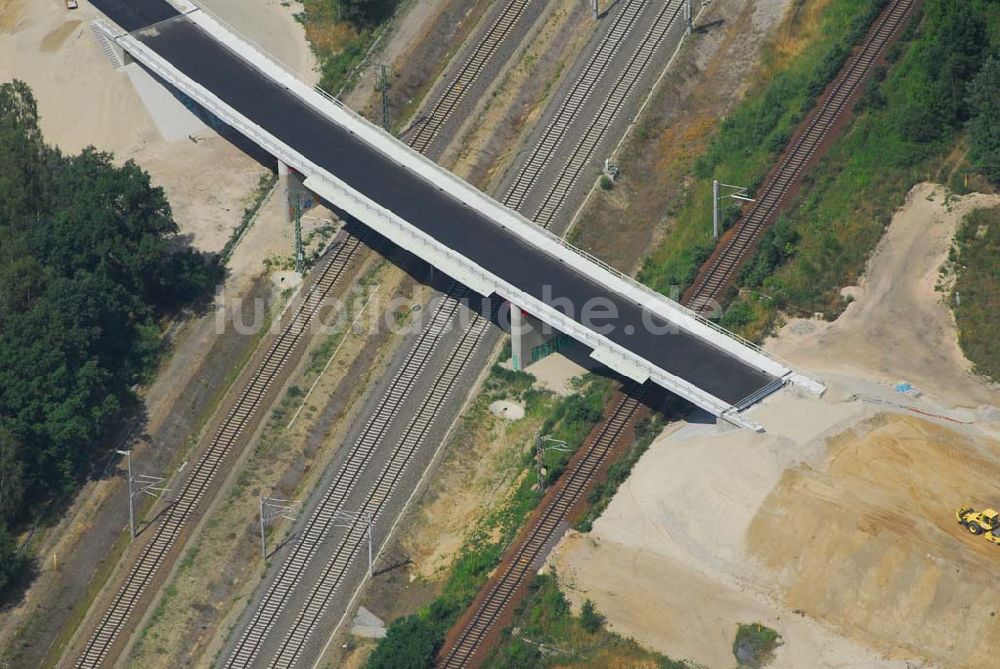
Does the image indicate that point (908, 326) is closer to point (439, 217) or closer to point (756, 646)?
point (756, 646)

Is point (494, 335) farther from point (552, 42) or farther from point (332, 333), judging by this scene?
point (552, 42)

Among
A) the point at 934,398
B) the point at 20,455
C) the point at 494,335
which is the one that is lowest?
the point at 20,455

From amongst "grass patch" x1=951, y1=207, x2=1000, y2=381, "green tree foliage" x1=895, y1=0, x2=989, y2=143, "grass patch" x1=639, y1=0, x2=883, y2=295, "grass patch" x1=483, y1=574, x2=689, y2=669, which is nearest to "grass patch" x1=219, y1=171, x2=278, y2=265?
"grass patch" x1=639, y1=0, x2=883, y2=295

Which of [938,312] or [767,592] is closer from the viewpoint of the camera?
[767,592]

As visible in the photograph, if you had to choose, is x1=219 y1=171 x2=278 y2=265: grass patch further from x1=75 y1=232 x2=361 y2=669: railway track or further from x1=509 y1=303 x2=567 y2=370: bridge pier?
x1=509 y1=303 x2=567 y2=370: bridge pier

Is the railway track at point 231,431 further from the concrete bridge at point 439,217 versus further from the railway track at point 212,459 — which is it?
the concrete bridge at point 439,217

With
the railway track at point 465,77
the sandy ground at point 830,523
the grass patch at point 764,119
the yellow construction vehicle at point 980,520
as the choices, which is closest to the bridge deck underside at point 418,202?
the sandy ground at point 830,523

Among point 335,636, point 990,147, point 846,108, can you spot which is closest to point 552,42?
point 846,108
